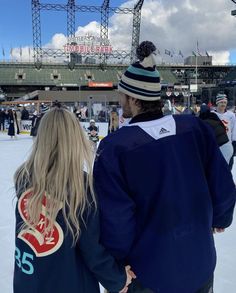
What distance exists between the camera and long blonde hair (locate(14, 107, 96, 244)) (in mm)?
1361

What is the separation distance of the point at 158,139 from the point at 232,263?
227 centimetres

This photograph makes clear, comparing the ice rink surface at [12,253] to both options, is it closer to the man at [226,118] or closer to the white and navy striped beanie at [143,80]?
the white and navy striped beanie at [143,80]

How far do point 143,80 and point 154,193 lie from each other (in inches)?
17.4

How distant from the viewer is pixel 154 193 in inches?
53.6

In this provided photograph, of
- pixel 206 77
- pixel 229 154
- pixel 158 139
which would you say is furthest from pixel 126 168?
pixel 206 77

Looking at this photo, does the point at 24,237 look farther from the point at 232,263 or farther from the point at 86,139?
the point at 232,263

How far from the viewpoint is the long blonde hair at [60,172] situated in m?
1.36

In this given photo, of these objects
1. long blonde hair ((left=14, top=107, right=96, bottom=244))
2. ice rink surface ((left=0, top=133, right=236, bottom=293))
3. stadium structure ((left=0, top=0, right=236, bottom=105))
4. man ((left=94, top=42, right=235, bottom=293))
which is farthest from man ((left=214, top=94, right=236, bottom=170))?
stadium structure ((left=0, top=0, right=236, bottom=105))

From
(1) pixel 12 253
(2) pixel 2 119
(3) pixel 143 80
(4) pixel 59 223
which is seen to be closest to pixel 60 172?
(4) pixel 59 223

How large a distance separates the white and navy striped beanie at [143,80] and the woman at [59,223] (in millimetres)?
282

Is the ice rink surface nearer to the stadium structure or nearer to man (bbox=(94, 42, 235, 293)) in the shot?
man (bbox=(94, 42, 235, 293))

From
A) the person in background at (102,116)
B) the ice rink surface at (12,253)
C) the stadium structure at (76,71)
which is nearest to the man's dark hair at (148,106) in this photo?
the ice rink surface at (12,253)

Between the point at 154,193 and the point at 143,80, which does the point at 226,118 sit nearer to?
the point at 143,80

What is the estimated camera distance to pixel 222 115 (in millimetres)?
5434
